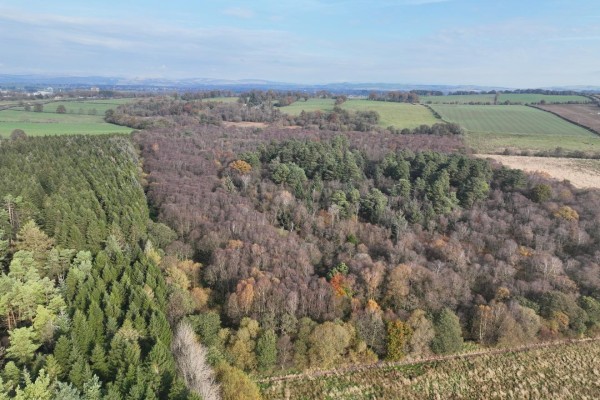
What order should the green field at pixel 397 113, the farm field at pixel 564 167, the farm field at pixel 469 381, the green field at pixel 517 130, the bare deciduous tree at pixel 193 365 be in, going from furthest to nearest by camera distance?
the green field at pixel 397 113
the green field at pixel 517 130
the farm field at pixel 564 167
the farm field at pixel 469 381
the bare deciduous tree at pixel 193 365

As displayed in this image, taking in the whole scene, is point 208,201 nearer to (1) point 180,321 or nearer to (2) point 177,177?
(2) point 177,177

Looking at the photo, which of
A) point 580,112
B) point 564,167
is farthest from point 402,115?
point 564,167

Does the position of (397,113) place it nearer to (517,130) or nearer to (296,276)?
(517,130)

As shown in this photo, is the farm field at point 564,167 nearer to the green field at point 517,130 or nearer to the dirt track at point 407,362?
the green field at point 517,130

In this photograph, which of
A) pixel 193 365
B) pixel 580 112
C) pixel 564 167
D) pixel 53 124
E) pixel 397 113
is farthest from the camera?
pixel 397 113

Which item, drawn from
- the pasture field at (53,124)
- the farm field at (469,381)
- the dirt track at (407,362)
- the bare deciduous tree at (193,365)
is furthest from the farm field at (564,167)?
the pasture field at (53,124)

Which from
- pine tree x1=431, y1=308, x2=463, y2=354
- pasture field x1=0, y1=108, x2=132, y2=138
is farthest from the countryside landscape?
pasture field x1=0, y1=108, x2=132, y2=138
